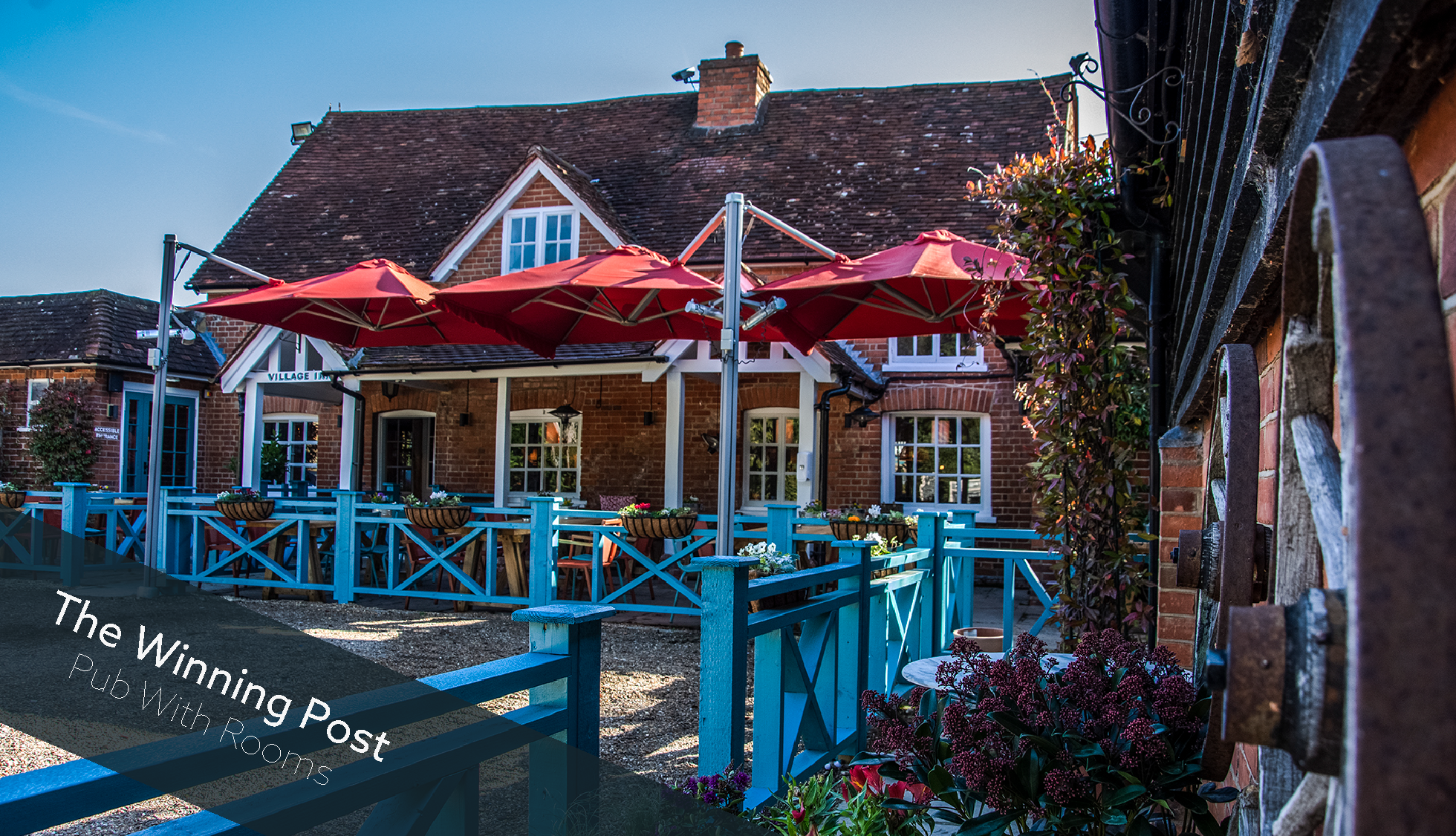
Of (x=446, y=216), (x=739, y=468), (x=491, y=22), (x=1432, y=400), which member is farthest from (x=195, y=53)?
(x=1432, y=400)

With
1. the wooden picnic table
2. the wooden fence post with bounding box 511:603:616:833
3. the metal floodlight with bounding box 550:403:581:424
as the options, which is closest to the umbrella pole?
Answer: the wooden fence post with bounding box 511:603:616:833

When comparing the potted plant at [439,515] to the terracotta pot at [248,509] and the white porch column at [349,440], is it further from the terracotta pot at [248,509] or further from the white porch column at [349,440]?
the white porch column at [349,440]

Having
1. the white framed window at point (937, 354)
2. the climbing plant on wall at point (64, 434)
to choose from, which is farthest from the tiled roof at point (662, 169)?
the climbing plant on wall at point (64, 434)

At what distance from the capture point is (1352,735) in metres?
0.43

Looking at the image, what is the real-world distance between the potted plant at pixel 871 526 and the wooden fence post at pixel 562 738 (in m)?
5.93

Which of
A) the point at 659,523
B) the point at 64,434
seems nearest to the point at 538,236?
the point at 659,523

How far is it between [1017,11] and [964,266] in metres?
1.76

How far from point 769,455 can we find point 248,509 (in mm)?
6912

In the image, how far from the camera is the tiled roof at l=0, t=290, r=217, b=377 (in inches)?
679

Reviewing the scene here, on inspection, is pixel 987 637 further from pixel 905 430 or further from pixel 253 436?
pixel 253 436

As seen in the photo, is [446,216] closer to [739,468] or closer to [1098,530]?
[739,468]

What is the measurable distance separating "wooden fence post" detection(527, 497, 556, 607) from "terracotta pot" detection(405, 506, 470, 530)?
0.92 meters

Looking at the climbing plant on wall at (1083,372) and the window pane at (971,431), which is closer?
the climbing plant on wall at (1083,372)

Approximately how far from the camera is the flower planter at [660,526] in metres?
8.08
